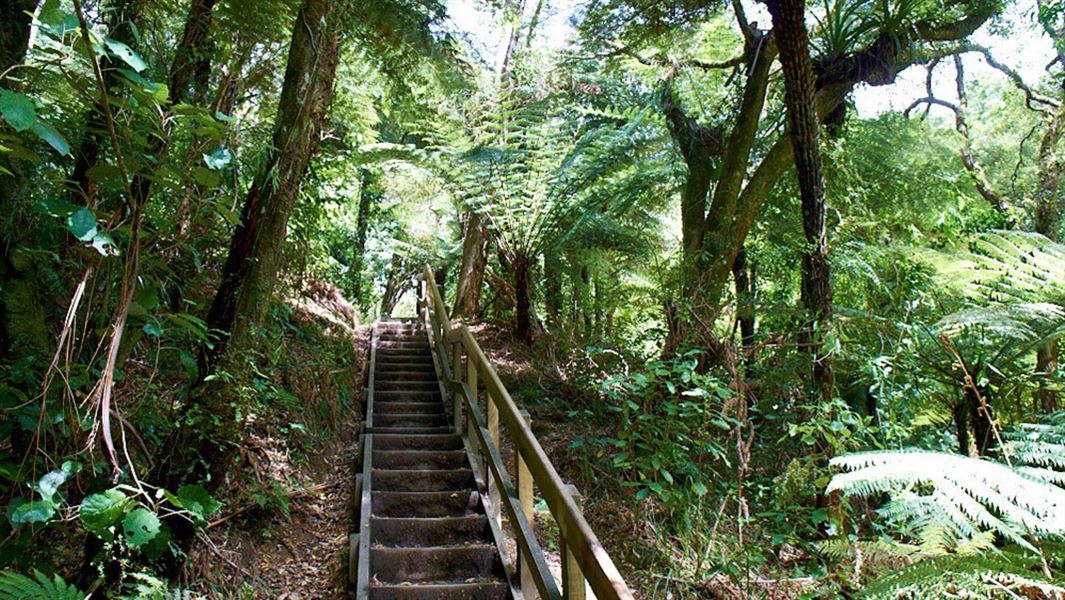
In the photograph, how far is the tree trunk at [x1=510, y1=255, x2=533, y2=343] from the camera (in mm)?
7941

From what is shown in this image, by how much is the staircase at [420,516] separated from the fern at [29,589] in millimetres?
1498

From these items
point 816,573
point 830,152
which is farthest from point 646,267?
point 816,573

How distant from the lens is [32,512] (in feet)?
6.34

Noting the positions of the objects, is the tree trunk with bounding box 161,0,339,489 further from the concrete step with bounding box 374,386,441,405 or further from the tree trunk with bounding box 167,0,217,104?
the concrete step with bounding box 374,386,441,405

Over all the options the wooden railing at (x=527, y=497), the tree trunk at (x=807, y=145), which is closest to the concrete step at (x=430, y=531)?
the wooden railing at (x=527, y=497)

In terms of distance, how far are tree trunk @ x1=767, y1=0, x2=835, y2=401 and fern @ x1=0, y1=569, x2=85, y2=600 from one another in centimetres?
355

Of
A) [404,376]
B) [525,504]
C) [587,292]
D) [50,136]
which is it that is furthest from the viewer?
[587,292]

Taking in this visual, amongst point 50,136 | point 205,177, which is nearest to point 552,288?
point 205,177

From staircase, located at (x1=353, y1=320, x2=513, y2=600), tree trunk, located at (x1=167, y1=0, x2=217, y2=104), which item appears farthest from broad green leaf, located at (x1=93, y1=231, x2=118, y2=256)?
staircase, located at (x1=353, y1=320, x2=513, y2=600)

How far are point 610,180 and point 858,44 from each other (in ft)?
9.15

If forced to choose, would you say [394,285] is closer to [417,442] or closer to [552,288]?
[552,288]

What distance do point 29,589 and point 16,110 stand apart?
4.50ft

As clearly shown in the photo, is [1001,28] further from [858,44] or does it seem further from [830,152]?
[830,152]

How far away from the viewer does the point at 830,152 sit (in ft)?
14.1
